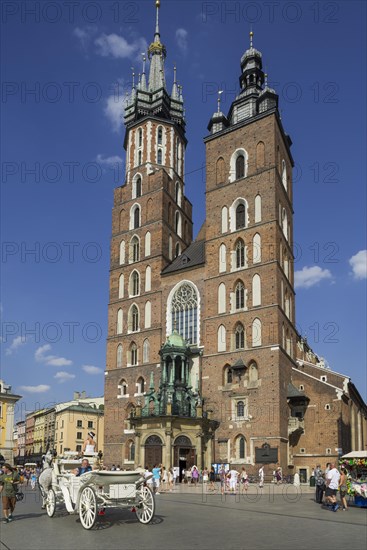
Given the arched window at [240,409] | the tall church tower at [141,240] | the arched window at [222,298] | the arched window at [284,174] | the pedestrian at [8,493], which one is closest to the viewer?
the pedestrian at [8,493]

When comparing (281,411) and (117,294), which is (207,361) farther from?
(117,294)

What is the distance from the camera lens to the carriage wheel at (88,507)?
39.7 ft

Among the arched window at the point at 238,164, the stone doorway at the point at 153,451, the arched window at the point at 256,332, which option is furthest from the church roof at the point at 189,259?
the stone doorway at the point at 153,451

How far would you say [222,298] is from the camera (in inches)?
1656

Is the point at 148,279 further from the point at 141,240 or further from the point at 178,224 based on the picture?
the point at 178,224

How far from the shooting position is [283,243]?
143 feet

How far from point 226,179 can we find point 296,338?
1322 centimetres

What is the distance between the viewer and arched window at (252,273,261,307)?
40281 mm

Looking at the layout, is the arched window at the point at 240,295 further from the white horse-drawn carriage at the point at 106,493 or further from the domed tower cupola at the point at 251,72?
the white horse-drawn carriage at the point at 106,493

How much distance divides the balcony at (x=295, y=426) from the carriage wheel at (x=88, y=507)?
89.8 feet

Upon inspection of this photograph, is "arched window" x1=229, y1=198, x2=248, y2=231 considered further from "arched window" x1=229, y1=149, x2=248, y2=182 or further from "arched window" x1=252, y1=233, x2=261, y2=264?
"arched window" x1=229, y1=149, x2=248, y2=182

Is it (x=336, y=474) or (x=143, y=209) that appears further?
(x=143, y=209)

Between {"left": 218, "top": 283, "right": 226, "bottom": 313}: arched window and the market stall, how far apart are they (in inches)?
774

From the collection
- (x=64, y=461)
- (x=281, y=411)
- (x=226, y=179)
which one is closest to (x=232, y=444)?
(x=281, y=411)
